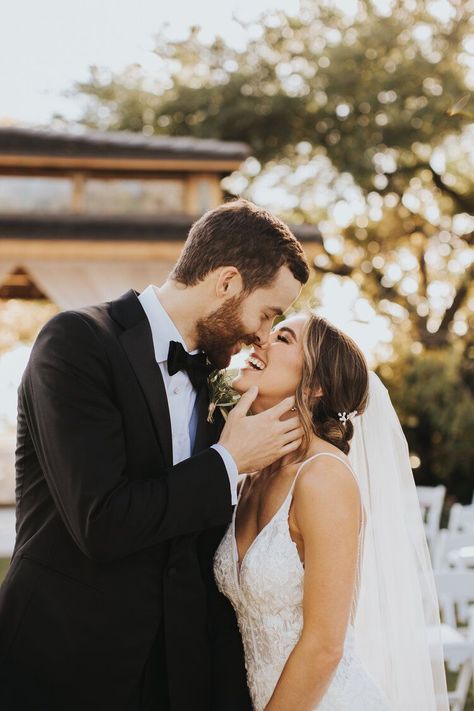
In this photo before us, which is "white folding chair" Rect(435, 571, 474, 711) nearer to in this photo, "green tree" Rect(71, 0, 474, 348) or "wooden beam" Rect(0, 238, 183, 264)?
"wooden beam" Rect(0, 238, 183, 264)

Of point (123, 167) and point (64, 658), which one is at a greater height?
point (123, 167)

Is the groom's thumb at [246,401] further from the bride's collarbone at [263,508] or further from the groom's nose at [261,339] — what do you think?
the bride's collarbone at [263,508]

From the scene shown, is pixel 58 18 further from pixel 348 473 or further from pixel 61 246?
pixel 348 473

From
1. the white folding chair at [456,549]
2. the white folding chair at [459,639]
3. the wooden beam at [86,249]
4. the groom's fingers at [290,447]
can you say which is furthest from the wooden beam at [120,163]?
the groom's fingers at [290,447]

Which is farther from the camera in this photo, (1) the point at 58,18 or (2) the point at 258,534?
(1) the point at 58,18

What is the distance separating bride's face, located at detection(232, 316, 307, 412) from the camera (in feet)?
9.55

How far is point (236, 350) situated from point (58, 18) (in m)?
15.0

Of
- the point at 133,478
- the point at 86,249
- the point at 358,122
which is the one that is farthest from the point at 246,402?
the point at 358,122

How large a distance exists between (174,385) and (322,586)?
76 cm

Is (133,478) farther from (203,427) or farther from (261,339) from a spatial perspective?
(261,339)

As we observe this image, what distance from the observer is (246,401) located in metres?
2.63

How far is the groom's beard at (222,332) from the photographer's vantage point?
2.63 meters

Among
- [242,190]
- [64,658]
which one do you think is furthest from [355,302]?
[64,658]

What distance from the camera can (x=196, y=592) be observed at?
97.7 inches
